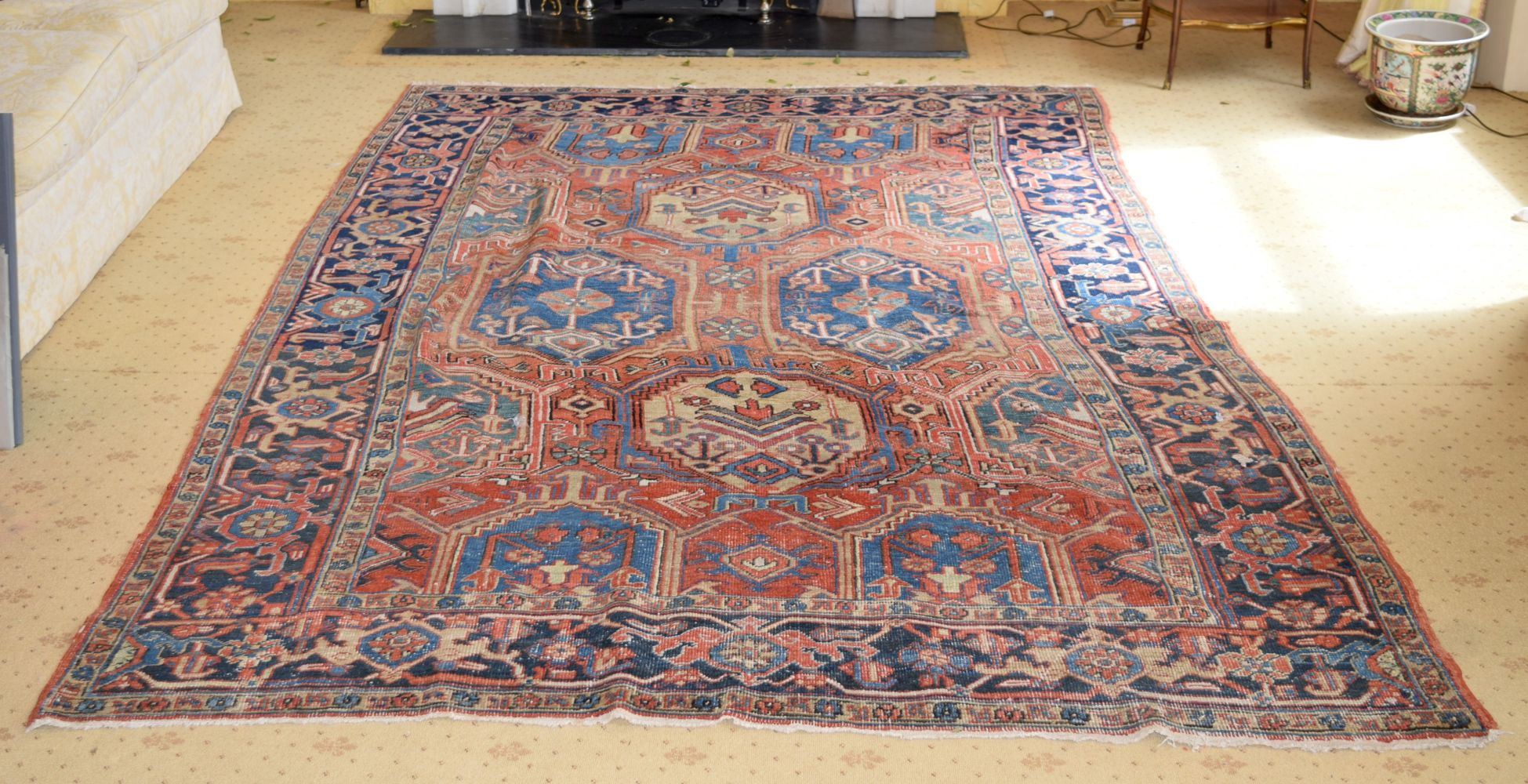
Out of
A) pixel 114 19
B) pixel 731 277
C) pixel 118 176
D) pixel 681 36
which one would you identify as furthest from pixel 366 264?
pixel 681 36

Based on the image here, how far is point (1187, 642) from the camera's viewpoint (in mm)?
2711

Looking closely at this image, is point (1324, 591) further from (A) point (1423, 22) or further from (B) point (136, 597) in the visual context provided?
(A) point (1423, 22)

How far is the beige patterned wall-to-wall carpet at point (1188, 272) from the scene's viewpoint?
2463 millimetres

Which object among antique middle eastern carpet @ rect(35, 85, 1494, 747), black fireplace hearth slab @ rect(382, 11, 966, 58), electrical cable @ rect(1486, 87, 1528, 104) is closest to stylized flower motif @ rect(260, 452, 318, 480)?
antique middle eastern carpet @ rect(35, 85, 1494, 747)

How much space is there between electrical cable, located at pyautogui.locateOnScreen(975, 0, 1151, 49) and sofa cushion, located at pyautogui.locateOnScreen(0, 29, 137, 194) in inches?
159

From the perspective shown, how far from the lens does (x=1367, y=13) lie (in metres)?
6.02

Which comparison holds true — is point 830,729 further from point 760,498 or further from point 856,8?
point 856,8

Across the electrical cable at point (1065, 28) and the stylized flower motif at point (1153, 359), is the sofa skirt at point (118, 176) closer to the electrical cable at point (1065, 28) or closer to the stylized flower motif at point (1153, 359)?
the stylized flower motif at point (1153, 359)

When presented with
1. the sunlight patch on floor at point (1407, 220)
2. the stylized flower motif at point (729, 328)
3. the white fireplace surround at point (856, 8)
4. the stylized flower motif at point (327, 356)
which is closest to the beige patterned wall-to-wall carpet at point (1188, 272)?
the sunlight patch on floor at point (1407, 220)

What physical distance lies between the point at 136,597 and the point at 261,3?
529 cm

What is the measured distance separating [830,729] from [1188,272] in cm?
234

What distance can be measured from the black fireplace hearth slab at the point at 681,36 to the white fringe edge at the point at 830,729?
14.6 feet

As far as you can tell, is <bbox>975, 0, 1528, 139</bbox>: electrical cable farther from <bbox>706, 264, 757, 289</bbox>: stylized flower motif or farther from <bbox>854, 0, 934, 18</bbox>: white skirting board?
<bbox>706, 264, 757, 289</bbox>: stylized flower motif

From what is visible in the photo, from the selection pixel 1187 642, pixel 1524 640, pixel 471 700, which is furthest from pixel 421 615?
pixel 1524 640
